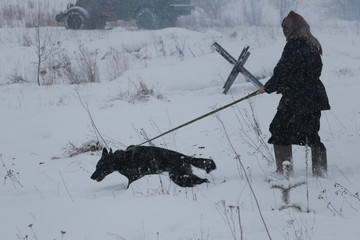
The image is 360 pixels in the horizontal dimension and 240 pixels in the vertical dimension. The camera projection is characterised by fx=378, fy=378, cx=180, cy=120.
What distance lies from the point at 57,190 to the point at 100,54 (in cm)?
1051

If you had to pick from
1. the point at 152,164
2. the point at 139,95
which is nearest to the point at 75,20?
the point at 139,95

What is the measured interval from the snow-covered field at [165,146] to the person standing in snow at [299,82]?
51cm

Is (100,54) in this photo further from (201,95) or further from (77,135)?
(77,135)

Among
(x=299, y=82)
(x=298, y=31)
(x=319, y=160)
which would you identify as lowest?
(x=319, y=160)

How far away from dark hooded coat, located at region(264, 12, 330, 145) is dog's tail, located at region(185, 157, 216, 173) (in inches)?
40.2

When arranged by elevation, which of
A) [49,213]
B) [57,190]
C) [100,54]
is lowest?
[57,190]

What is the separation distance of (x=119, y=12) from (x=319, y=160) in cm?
1755

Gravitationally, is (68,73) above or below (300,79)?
below

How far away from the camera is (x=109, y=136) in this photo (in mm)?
6805

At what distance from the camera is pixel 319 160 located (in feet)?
13.2

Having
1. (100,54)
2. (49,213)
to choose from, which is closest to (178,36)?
(100,54)

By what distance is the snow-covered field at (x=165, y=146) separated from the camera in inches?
104

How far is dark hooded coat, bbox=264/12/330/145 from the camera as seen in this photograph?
3764mm

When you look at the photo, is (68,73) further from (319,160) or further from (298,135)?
(319,160)
